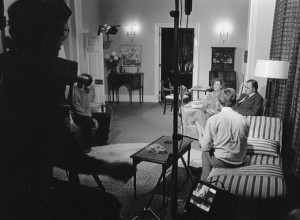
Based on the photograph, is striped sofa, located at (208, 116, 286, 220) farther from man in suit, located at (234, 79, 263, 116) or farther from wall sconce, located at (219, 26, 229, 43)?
wall sconce, located at (219, 26, 229, 43)

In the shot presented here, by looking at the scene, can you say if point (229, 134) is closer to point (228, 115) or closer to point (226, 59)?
point (228, 115)

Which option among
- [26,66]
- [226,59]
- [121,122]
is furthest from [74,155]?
[226,59]

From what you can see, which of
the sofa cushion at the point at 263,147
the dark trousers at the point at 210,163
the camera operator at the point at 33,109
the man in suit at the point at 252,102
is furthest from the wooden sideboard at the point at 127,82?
the camera operator at the point at 33,109

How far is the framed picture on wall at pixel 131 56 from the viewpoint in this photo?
8750 mm

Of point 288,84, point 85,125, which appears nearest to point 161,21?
point 85,125

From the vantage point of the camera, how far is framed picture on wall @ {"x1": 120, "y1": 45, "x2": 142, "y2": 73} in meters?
8.75

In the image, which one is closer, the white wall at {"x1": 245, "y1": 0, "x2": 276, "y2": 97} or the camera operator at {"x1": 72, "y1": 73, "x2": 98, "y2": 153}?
the camera operator at {"x1": 72, "y1": 73, "x2": 98, "y2": 153}

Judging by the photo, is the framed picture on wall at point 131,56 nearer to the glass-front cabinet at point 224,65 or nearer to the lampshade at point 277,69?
the glass-front cabinet at point 224,65

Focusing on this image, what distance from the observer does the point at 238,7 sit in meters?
8.09

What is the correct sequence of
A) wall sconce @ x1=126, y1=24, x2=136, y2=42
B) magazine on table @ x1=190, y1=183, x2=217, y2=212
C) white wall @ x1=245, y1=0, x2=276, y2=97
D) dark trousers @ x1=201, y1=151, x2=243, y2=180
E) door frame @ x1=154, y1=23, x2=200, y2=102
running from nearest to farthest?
magazine on table @ x1=190, y1=183, x2=217, y2=212
dark trousers @ x1=201, y1=151, x2=243, y2=180
white wall @ x1=245, y1=0, x2=276, y2=97
door frame @ x1=154, y1=23, x2=200, y2=102
wall sconce @ x1=126, y1=24, x2=136, y2=42

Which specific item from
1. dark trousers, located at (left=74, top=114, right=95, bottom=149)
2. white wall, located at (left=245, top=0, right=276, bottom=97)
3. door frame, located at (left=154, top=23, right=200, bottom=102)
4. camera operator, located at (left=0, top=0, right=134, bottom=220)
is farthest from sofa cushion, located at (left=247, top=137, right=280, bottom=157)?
door frame, located at (left=154, top=23, right=200, bottom=102)

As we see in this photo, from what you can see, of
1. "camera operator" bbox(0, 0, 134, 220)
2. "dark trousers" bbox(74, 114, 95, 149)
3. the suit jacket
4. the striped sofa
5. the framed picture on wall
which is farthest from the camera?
the framed picture on wall

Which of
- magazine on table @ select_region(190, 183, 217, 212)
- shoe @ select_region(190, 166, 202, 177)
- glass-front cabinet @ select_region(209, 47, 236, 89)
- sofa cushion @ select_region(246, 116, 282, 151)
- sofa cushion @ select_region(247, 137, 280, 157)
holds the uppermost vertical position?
glass-front cabinet @ select_region(209, 47, 236, 89)

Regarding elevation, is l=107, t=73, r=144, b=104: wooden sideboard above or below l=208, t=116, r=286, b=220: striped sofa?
above
